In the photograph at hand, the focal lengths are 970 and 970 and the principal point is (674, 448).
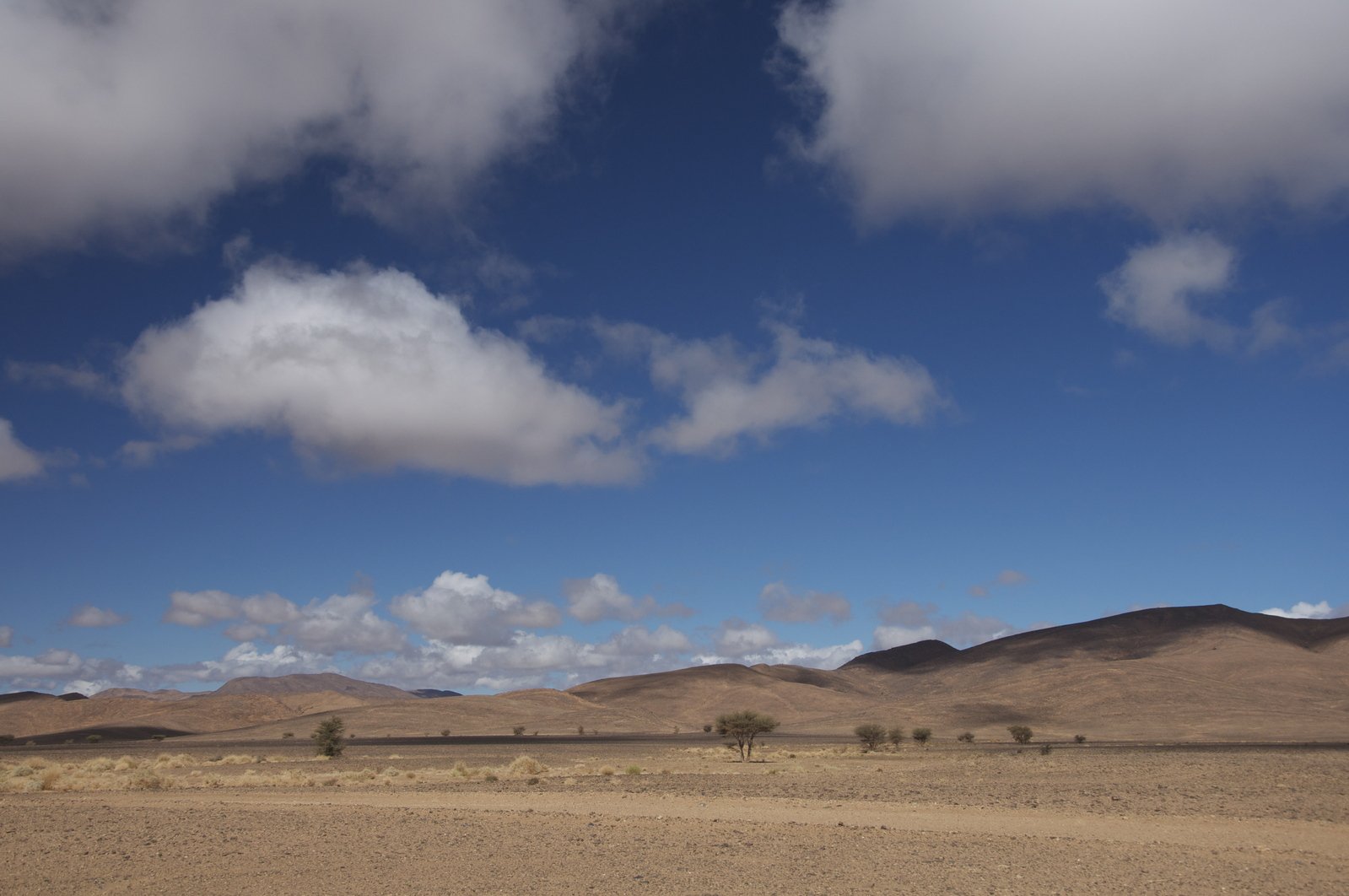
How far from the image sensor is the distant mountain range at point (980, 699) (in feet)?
332

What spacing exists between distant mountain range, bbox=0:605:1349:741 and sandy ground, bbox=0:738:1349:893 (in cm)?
5926

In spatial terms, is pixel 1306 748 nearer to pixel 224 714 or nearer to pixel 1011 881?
pixel 1011 881

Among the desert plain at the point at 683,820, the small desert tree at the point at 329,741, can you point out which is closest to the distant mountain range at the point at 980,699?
the desert plain at the point at 683,820

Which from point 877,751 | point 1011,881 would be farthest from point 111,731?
point 1011,881

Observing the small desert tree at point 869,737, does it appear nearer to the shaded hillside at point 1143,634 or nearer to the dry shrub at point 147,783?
the dry shrub at point 147,783

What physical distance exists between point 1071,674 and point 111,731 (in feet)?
419

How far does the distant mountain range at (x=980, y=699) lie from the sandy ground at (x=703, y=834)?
59.3 m

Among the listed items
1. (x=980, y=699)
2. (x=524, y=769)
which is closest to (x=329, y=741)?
(x=524, y=769)

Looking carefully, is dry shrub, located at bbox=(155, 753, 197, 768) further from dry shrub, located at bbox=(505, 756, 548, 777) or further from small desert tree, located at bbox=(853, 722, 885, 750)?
small desert tree, located at bbox=(853, 722, 885, 750)

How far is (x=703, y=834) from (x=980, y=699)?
356 feet

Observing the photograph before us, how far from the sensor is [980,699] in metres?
119

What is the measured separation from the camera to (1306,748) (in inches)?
2126

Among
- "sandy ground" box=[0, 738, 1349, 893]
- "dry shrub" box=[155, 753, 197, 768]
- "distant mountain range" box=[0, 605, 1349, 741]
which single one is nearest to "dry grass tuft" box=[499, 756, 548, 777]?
"sandy ground" box=[0, 738, 1349, 893]

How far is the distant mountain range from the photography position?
332 feet
